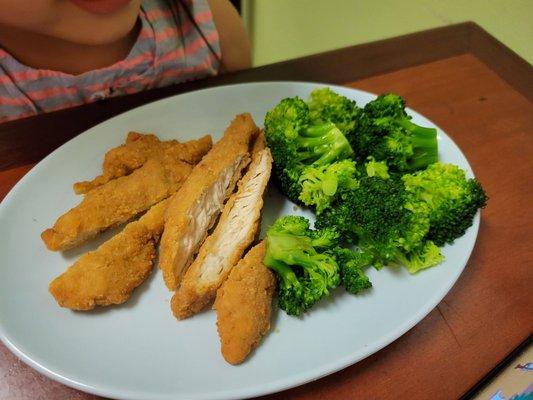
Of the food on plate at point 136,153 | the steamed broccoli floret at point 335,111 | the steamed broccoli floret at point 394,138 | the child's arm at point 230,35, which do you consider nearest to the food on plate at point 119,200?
the food on plate at point 136,153

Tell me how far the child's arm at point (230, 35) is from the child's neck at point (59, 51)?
0.36m

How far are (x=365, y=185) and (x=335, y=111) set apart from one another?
0.31 metres

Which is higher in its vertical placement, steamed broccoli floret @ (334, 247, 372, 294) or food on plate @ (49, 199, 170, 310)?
steamed broccoli floret @ (334, 247, 372, 294)

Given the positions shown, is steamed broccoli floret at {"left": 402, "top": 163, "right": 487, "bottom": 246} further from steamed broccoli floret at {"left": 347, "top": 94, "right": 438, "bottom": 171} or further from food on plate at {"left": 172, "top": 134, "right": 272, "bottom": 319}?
food on plate at {"left": 172, "top": 134, "right": 272, "bottom": 319}

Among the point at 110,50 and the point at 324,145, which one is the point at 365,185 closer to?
the point at 324,145

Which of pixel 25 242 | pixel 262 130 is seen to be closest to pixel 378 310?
pixel 262 130

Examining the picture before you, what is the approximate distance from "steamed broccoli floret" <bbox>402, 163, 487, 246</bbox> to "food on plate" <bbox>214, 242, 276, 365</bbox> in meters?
0.41

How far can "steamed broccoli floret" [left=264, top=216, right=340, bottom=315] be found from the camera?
1068 mm

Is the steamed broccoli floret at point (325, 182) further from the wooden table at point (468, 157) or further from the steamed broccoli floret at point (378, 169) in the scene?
the wooden table at point (468, 157)

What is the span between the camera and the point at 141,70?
183cm

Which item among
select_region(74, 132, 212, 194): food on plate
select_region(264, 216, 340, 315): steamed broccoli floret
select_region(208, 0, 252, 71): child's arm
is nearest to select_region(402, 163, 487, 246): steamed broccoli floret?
select_region(264, 216, 340, 315): steamed broccoli floret

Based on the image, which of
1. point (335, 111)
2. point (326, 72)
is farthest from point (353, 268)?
point (326, 72)

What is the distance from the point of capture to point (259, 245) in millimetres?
1156

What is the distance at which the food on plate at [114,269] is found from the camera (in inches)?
42.3
